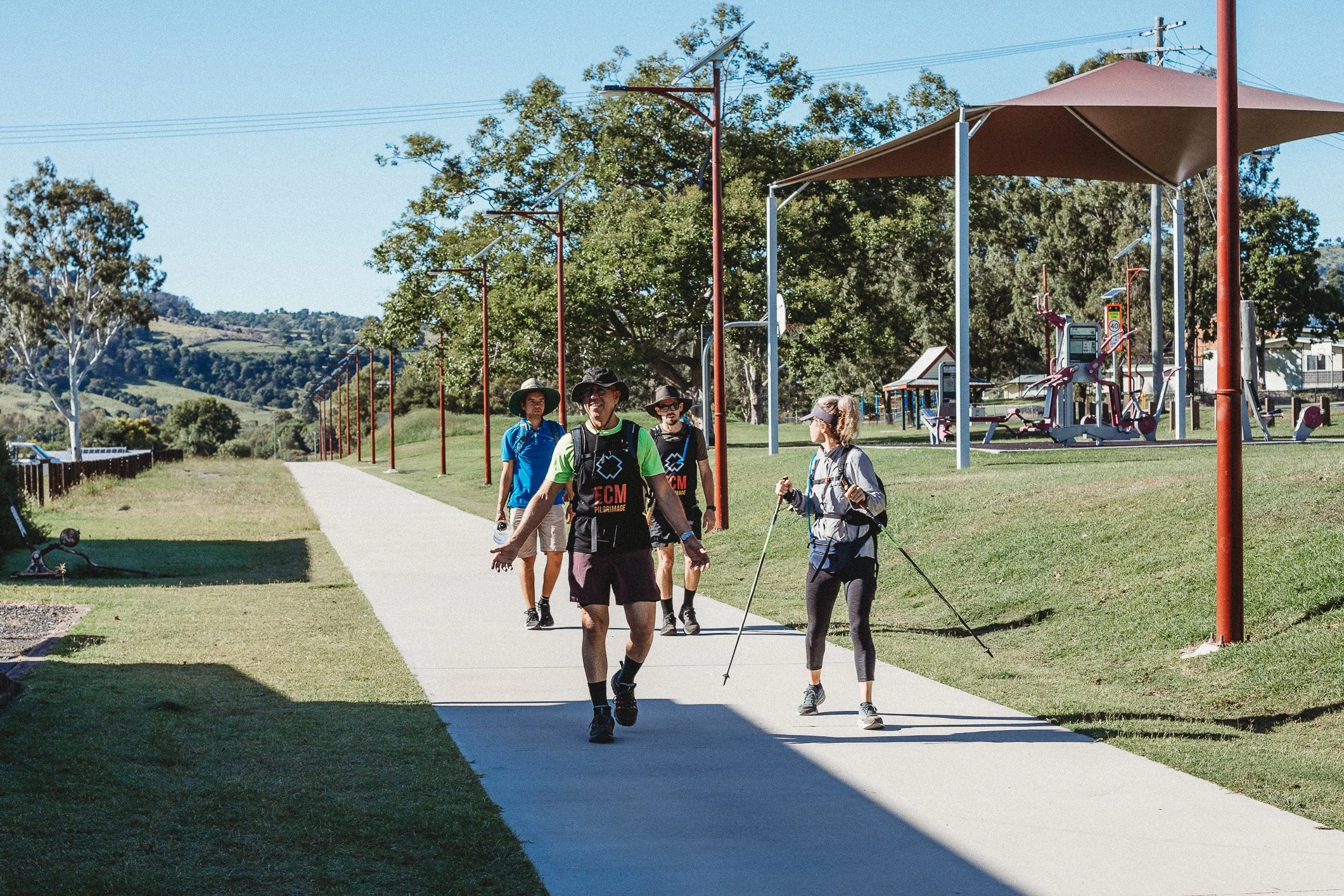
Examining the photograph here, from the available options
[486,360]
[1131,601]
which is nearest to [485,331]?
[486,360]

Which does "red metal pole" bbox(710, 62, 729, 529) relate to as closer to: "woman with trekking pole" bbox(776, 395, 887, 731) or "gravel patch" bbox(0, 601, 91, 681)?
"gravel patch" bbox(0, 601, 91, 681)

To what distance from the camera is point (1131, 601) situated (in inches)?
415

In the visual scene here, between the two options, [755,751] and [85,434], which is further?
[85,434]

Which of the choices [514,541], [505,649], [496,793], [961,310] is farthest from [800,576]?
[496,793]

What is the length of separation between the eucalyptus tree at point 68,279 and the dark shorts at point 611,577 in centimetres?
6647

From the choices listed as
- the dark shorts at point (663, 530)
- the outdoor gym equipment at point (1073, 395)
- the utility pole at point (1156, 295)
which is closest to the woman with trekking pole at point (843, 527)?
the dark shorts at point (663, 530)

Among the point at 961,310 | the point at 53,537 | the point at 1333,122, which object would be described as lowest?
the point at 53,537

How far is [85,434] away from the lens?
110250 millimetres

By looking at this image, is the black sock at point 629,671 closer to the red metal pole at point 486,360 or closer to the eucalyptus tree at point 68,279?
the red metal pole at point 486,360

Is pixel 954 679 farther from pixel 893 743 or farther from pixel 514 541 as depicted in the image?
pixel 514 541

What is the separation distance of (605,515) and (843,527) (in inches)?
49.0

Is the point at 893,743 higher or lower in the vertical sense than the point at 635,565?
lower

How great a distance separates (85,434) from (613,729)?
112 metres

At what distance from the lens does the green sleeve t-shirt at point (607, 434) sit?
724cm
